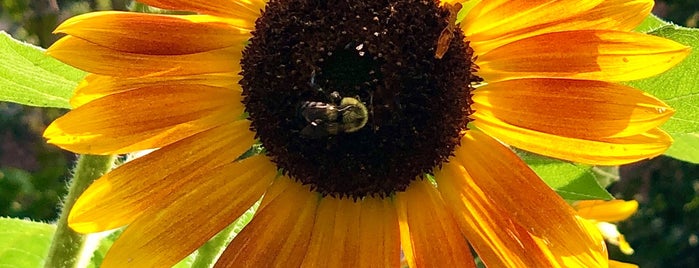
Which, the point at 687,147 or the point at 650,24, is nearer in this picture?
the point at 650,24

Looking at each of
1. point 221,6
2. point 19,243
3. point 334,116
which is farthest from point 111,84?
point 19,243

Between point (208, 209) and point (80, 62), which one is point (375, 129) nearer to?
point (208, 209)

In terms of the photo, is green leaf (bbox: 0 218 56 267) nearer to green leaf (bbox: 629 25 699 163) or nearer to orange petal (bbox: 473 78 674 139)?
orange petal (bbox: 473 78 674 139)

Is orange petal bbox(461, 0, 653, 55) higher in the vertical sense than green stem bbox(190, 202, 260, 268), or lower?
higher

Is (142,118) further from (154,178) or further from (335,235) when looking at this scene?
(335,235)

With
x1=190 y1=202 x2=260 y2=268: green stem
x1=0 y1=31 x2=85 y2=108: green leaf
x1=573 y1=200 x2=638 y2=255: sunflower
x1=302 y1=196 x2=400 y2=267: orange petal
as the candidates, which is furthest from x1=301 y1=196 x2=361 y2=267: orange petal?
x1=573 y1=200 x2=638 y2=255: sunflower

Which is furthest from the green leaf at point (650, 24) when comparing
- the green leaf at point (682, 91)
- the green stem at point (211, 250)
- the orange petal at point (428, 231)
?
the green stem at point (211, 250)
